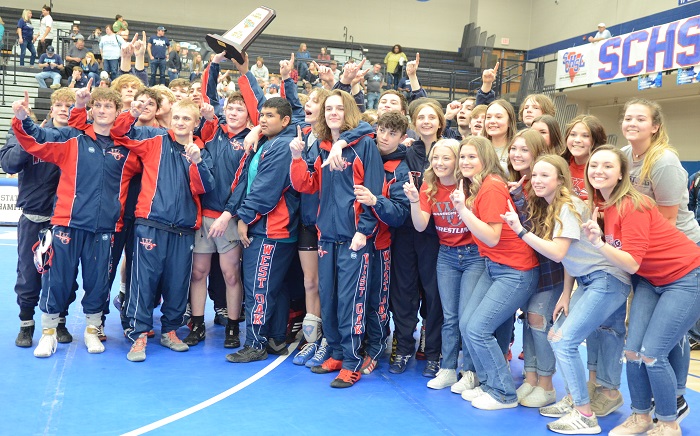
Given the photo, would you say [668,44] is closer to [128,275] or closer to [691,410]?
[691,410]

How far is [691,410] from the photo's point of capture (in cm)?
447

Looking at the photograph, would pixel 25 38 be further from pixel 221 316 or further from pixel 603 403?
pixel 603 403

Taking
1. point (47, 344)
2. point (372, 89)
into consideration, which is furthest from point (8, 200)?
point (372, 89)

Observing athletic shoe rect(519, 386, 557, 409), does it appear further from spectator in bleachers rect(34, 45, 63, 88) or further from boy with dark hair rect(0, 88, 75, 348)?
spectator in bleachers rect(34, 45, 63, 88)

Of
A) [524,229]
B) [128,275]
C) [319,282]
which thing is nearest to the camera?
[524,229]

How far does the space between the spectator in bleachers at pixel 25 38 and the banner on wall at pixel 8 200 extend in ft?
24.9

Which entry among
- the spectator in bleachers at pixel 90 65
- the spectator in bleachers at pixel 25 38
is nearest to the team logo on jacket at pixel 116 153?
the spectator in bleachers at pixel 90 65

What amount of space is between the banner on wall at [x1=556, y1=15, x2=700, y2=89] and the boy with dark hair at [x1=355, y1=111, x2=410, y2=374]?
11.5 metres

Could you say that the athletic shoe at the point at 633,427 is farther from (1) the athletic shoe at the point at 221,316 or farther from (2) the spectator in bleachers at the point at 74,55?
(2) the spectator in bleachers at the point at 74,55

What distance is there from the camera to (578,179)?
4586 mm

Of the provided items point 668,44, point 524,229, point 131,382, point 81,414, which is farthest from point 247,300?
point 668,44

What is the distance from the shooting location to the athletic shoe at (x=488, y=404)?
172 inches

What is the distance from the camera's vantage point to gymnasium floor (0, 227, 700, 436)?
3.92 meters

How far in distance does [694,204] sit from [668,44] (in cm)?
1013
